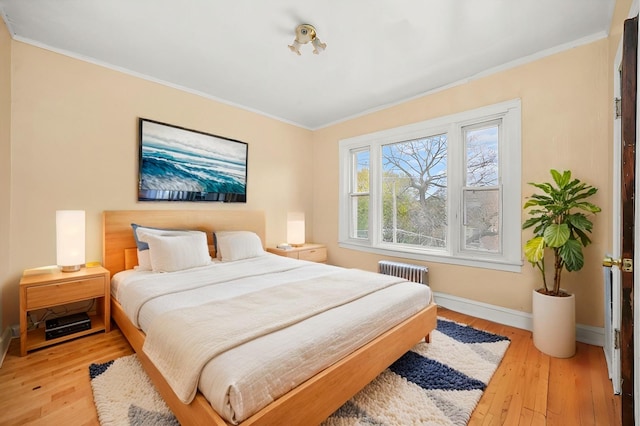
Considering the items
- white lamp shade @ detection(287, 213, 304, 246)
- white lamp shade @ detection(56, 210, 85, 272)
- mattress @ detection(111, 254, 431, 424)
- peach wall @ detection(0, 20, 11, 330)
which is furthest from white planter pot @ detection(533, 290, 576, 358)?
peach wall @ detection(0, 20, 11, 330)

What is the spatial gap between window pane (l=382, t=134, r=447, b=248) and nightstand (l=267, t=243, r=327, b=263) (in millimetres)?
1040

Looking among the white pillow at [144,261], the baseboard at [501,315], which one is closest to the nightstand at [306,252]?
the white pillow at [144,261]

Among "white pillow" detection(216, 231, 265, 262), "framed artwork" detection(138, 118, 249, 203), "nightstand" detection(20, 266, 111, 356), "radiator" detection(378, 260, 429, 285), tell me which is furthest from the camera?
"radiator" detection(378, 260, 429, 285)

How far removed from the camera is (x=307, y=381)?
50.3 inches

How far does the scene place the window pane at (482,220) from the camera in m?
2.88

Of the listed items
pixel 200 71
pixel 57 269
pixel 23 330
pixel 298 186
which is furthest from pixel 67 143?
pixel 298 186

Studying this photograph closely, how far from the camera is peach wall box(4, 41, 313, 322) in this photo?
2338mm

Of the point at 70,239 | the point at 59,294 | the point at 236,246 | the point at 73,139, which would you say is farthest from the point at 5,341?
the point at 236,246

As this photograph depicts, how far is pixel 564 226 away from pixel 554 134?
96 centimetres

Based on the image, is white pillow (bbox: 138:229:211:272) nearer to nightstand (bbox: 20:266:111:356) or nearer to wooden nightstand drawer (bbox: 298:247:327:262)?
nightstand (bbox: 20:266:111:356)

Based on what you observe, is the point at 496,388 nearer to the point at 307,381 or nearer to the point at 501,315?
the point at 501,315

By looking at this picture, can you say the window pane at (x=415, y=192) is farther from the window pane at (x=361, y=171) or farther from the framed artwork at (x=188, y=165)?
the framed artwork at (x=188, y=165)

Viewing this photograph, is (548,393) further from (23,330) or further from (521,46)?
(23,330)

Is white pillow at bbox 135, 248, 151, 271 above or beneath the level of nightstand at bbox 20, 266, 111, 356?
above
